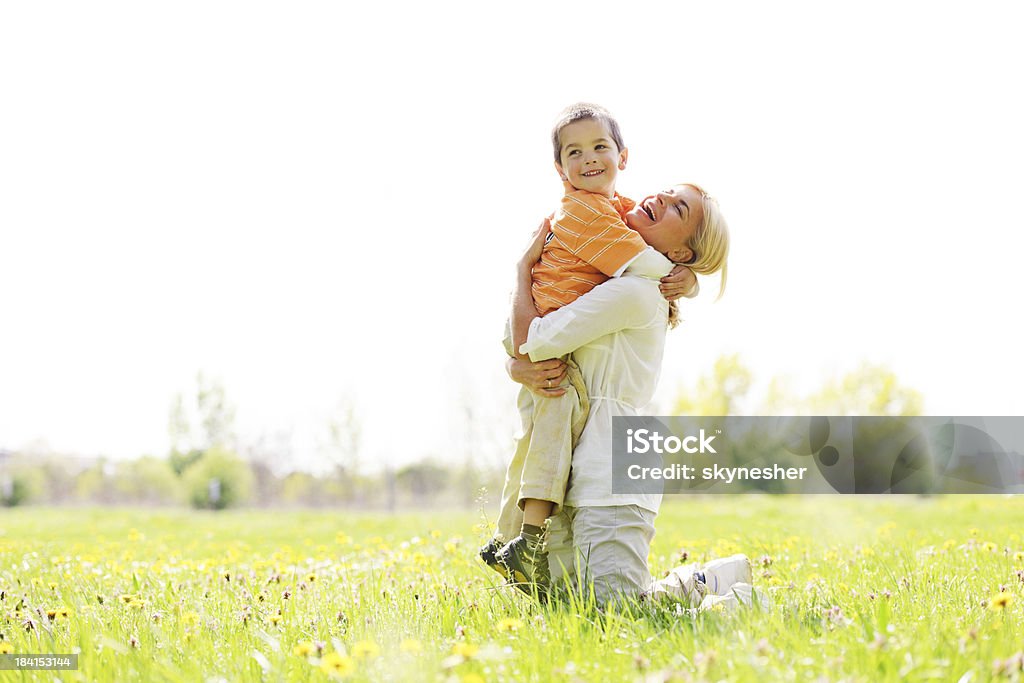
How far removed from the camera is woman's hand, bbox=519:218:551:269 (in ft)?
13.7

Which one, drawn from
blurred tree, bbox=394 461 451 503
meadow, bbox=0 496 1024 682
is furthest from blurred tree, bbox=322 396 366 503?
meadow, bbox=0 496 1024 682

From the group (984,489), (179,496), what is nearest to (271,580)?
(984,489)

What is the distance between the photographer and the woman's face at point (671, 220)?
408cm

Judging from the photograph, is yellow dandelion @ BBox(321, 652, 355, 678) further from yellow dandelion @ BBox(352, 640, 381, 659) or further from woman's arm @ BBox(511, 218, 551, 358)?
woman's arm @ BBox(511, 218, 551, 358)

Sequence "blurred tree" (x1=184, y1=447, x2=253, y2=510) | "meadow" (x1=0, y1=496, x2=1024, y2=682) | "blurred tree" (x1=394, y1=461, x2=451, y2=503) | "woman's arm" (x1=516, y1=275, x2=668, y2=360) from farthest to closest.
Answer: "blurred tree" (x1=394, y1=461, x2=451, y2=503)
"blurred tree" (x1=184, y1=447, x2=253, y2=510)
"woman's arm" (x1=516, y1=275, x2=668, y2=360)
"meadow" (x1=0, y1=496, x2=1024, y2=682)

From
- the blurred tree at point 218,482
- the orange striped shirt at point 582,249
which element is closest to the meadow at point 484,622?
the orange striped shirt at point 582,249

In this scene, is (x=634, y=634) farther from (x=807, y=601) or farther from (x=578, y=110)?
(x=578, y=110)

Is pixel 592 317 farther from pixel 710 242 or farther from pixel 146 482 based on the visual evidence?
pixel 146 482

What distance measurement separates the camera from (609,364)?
4.06 meters

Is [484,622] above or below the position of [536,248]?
below

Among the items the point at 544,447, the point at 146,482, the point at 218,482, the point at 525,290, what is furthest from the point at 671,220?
the point at 146,482

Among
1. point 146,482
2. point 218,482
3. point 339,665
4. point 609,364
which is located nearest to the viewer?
point 339,665

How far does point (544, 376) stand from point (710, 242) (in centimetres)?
94

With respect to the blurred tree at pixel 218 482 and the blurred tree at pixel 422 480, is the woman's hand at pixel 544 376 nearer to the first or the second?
the blurred tree at pixel 218 482
